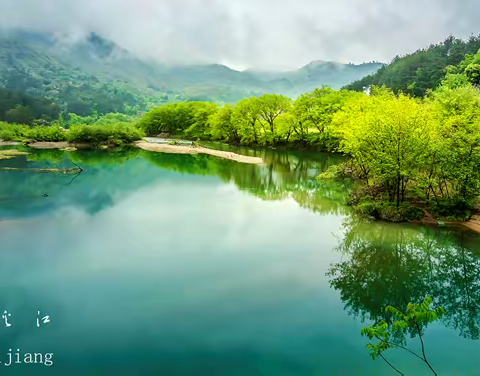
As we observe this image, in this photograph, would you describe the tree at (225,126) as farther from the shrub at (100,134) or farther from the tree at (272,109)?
the shrub at (100,134)

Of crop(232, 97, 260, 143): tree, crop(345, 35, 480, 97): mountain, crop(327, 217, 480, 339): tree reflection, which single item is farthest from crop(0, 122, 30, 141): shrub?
crop(345, 35, 480, 97): mountain

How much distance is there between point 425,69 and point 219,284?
274ft

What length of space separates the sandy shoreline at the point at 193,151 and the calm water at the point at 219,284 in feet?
67.5

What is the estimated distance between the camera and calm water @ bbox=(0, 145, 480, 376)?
32.9 feet

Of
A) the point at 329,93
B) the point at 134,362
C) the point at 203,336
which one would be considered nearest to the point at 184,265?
the point at 203,336

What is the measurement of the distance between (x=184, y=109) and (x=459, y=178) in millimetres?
67328

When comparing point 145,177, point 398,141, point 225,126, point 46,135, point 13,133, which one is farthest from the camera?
point 225,126

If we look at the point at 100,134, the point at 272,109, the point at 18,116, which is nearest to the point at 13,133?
the point at 100,134

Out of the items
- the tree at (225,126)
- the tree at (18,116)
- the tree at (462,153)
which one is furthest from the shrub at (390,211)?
the tree at (18,116)

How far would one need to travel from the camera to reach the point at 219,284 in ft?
45.9

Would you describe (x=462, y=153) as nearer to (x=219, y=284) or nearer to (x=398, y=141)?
(x=398, y=141)

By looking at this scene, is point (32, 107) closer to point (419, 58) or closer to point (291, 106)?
point (291, 106)

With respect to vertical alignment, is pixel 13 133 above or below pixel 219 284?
above

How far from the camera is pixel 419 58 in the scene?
325 feet
